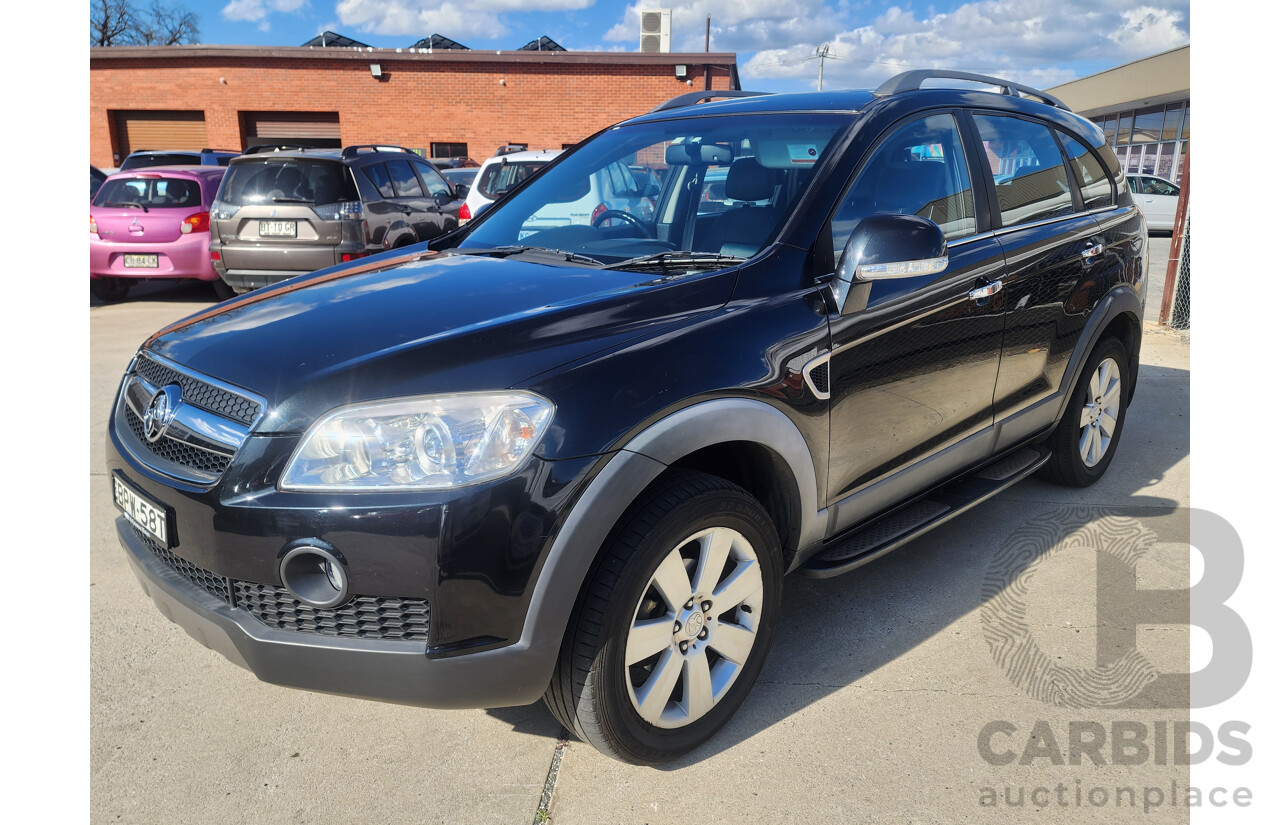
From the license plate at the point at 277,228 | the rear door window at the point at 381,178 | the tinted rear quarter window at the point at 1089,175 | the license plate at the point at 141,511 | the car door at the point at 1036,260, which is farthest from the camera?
the rear door window at the point at 381,178

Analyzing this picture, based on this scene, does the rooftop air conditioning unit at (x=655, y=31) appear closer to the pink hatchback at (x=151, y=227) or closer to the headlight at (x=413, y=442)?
the pink hatchback at (x=151, y=227)

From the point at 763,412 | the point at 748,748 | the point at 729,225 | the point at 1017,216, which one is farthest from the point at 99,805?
the point at 1017,216

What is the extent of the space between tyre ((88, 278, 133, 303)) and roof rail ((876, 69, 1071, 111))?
10237mm

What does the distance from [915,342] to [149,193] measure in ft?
32.7

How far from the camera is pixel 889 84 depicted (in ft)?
10.7

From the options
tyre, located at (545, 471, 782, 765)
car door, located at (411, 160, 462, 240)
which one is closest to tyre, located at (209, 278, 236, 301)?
car door, located at (411, 160, 462, 240)

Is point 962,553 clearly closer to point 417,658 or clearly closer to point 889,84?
point 889,84

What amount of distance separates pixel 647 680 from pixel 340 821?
83 cm

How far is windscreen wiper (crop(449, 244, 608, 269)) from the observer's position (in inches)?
112

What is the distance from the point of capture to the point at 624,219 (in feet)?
10.4

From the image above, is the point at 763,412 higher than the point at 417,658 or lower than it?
higher

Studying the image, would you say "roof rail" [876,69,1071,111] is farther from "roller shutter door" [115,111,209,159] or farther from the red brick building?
"roller shutter door" [115,111,209,159]

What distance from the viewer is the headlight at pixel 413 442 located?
1.94m

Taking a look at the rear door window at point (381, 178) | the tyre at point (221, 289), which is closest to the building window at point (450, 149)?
the tyre at point (221, 289)
